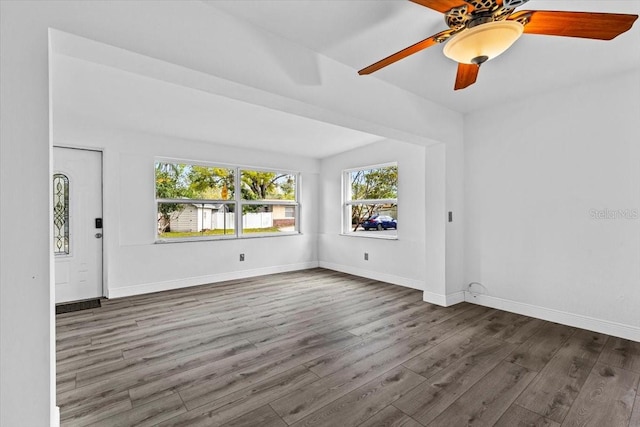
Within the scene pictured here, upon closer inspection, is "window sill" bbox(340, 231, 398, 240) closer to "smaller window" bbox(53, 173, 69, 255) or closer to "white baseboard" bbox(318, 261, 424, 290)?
"white baseboard" bbox(318, 261, 424, 290)

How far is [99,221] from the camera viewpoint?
13.5 ft

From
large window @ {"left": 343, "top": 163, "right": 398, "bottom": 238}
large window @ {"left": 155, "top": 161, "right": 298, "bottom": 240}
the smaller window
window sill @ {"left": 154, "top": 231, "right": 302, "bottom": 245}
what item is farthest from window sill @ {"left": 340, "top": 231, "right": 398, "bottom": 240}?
the smaller window

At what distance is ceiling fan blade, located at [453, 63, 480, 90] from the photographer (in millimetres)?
2137

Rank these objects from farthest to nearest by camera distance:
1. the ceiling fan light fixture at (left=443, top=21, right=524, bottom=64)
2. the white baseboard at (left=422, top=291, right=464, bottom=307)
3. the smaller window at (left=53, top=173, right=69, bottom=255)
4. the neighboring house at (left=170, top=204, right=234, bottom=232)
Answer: the neighboring house at (left=170, top=204, right=234, bottom=232)
the smaller window at (left=53, top=173, right=69, bottom=255)
the white baseboard at (left=422, top=291, right=464, bottom=307)
the ceiling fan light fixture at (left=443, top=21, right=524, bottom=64)

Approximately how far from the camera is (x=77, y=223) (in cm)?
397

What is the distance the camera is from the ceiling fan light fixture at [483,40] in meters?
1.64

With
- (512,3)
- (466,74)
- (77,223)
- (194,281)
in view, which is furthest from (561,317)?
(77,223)

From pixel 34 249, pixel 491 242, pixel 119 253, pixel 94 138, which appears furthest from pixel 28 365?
pixel 491 242

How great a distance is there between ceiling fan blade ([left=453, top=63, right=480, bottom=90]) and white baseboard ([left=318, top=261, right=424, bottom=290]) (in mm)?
2958

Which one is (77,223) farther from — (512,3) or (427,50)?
(512,3)

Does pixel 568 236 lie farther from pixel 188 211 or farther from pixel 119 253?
pixel 119 253

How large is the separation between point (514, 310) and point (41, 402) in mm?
4082

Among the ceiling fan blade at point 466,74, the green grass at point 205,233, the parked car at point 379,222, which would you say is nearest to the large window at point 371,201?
the parked car at point 379,222

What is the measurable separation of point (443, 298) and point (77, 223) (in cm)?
480
